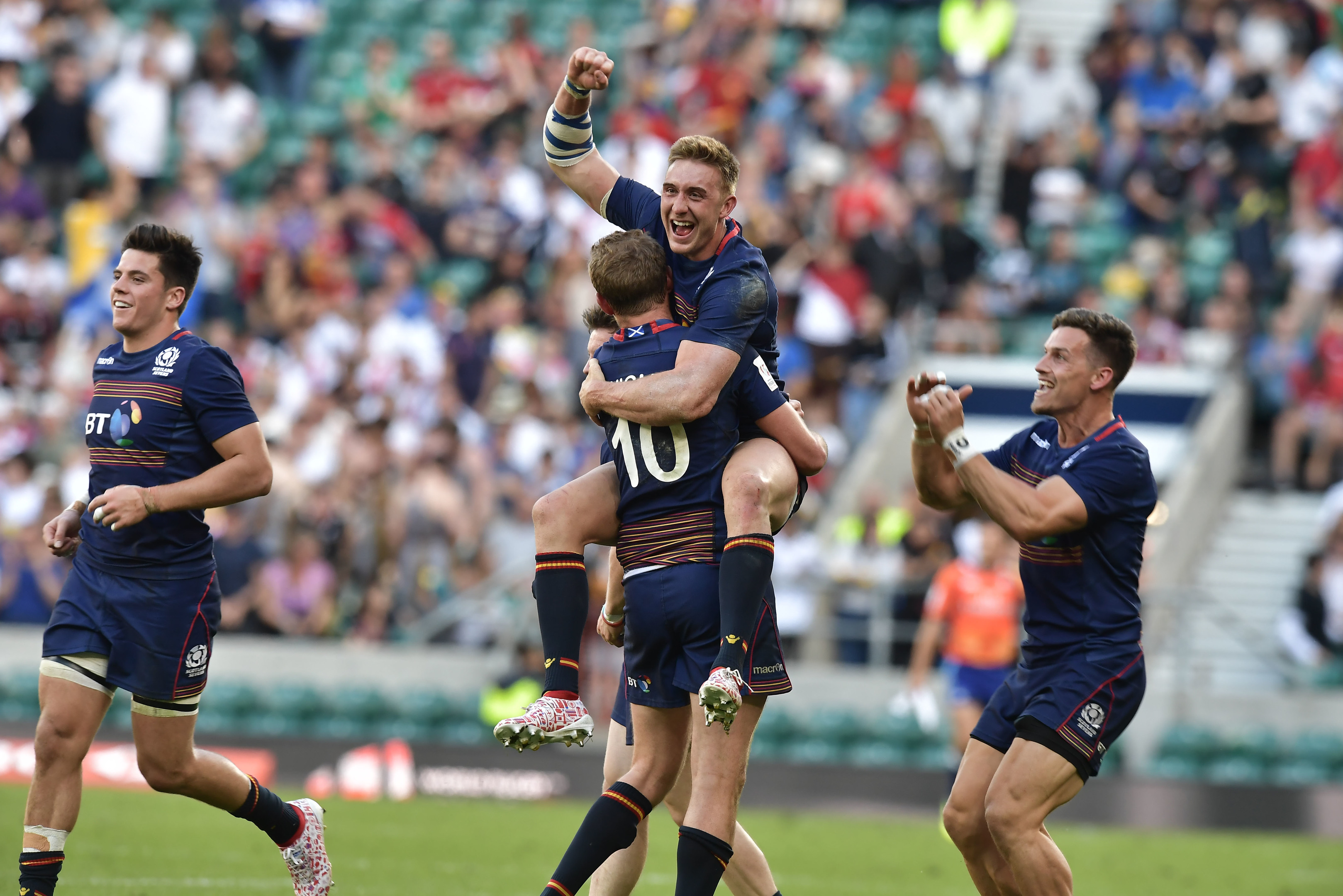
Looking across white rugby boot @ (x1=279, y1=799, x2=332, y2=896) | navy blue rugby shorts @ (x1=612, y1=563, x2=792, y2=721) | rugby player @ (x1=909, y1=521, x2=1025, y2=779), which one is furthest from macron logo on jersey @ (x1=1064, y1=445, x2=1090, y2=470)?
rugby player @ (x1=909, y1=521, x2=1025, y2=779)

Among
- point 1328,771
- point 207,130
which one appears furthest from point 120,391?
point 207,130

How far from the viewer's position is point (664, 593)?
650 cm

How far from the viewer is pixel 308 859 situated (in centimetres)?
758

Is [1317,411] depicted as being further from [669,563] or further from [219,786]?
[219,786]

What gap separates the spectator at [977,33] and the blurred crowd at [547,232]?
39 mm

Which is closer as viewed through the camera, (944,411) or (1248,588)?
(944,411)

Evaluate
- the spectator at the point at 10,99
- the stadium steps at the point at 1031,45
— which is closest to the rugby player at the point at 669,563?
the stadium steps at the point at 1031,45

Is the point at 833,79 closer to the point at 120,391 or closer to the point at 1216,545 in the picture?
the point at 1216,545

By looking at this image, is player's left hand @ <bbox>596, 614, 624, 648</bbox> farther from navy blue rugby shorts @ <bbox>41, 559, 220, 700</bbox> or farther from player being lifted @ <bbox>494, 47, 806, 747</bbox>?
navy blue rugby shorts @ <bbox>41, 559, 220, 700</bbox>

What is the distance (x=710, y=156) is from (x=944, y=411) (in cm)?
139

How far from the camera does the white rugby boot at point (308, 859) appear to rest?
7.56 m

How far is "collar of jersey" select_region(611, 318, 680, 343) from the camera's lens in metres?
6.60

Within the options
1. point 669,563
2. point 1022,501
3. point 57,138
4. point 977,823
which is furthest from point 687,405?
point 57,138

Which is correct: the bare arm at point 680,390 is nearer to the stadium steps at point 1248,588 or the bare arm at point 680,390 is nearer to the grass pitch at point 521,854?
the grass pitch at point 521,854
